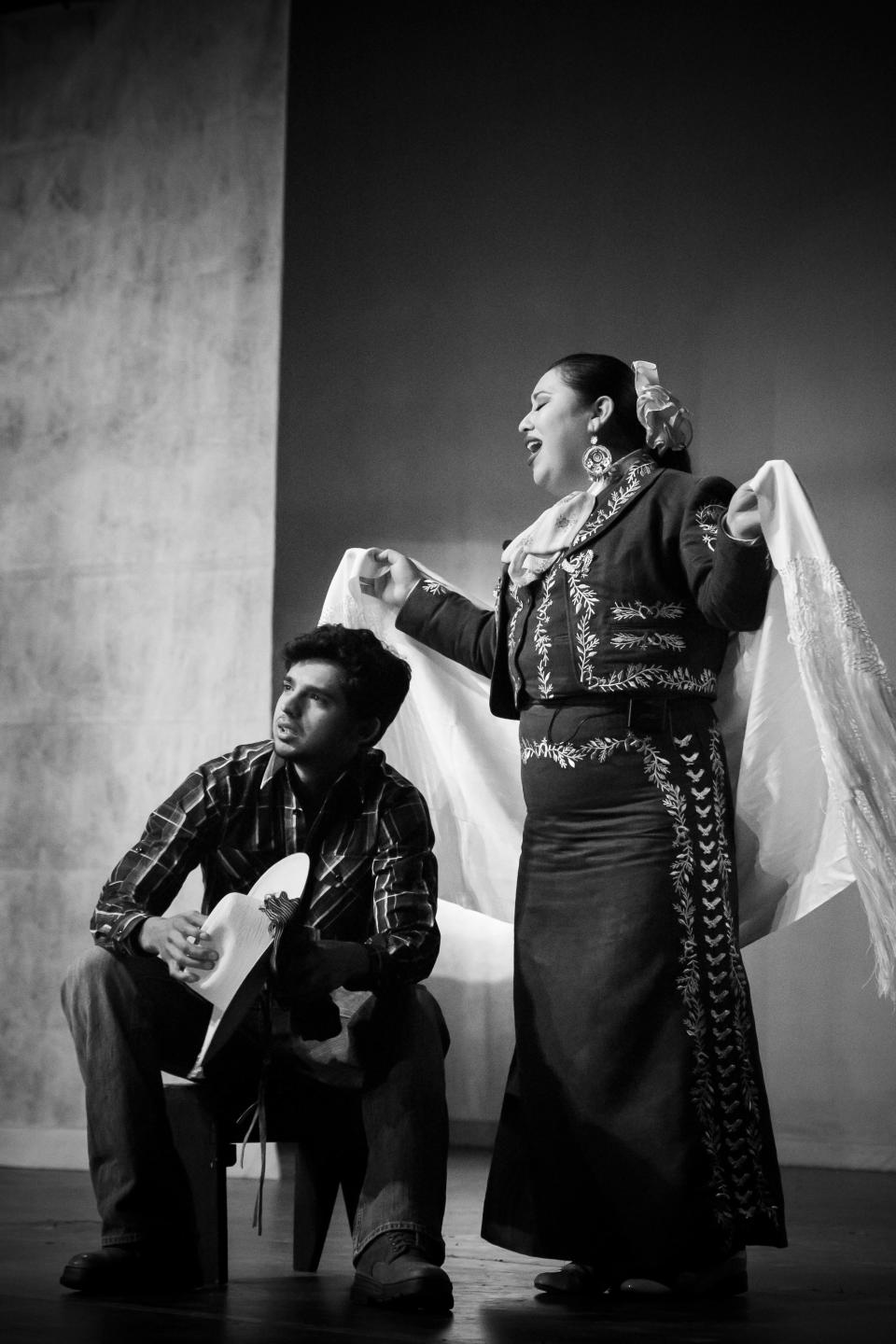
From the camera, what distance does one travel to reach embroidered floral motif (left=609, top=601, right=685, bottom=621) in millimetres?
2328

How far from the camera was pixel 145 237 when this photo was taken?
166 inches

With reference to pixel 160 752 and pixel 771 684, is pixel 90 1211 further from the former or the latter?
pixel 771 684

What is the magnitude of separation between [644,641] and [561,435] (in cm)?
39

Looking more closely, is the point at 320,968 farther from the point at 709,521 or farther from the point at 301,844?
the point at 709,521

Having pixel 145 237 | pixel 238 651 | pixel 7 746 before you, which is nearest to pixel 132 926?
pixel 238 651

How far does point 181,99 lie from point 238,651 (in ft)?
4.79

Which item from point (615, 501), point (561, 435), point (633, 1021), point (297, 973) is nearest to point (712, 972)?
point (633, 1021)

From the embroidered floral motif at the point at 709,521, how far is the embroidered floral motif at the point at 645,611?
109mm

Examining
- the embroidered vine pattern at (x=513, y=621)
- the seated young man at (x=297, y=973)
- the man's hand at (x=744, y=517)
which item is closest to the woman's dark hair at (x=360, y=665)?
the seated young man at (x=297, y=973)

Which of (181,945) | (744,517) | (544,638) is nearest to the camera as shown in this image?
(181,945)

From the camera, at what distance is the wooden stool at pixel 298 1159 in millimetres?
2146

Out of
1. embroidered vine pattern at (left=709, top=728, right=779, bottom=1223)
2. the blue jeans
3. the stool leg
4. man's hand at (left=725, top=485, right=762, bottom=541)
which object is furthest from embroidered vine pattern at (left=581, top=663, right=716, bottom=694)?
the stool leg

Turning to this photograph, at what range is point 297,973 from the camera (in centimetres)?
209

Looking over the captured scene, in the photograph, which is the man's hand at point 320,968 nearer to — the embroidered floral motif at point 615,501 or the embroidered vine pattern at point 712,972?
the embroidered vine pattern at point 712,972
